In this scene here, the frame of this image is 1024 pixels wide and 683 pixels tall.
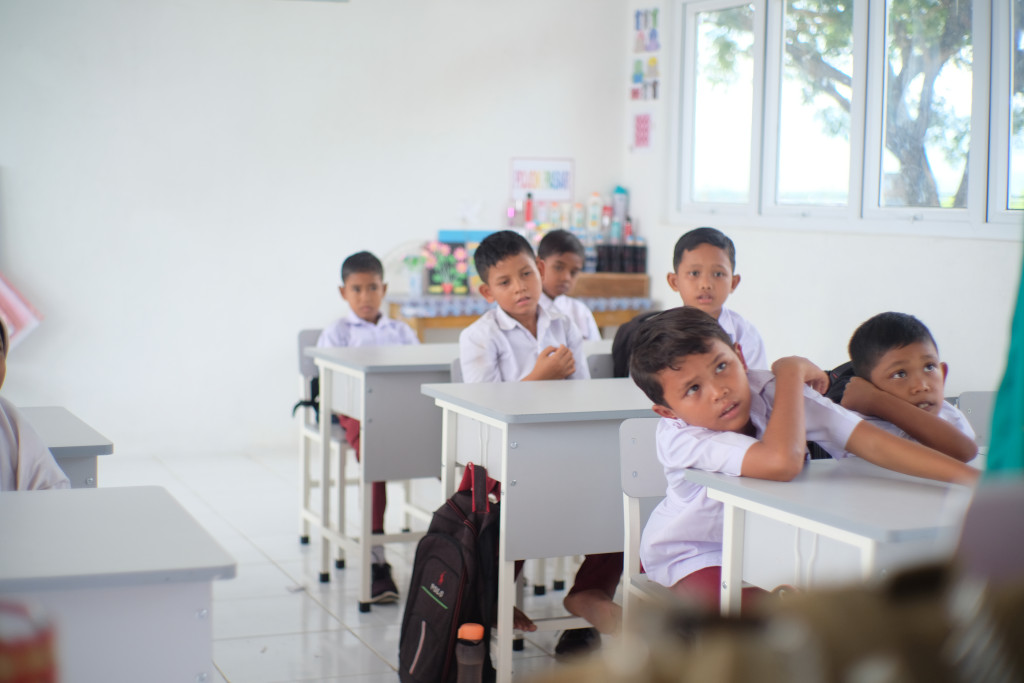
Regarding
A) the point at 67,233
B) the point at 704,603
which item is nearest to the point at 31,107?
the point at 67,233

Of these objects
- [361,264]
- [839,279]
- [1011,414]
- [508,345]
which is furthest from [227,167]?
[1011,414]

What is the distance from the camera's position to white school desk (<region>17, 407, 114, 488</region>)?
214 cm

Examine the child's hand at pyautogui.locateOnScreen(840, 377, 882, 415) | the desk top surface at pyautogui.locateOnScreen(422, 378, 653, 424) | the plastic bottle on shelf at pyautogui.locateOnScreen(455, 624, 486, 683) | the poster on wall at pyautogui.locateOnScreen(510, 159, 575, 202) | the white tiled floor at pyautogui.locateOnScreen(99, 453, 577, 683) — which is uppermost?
the poster on wall at pyautogui.locateOnScreen(510, 159, 575, 202)

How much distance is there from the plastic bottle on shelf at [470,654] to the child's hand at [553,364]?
941 millimetres

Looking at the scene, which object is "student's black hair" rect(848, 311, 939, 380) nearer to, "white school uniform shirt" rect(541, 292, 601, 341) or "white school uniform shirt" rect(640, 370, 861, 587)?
"white school uniform shirt" rect(640, 370, 861, 587)

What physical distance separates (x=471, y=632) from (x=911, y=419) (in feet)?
3.41

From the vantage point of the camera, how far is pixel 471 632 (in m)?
2.31

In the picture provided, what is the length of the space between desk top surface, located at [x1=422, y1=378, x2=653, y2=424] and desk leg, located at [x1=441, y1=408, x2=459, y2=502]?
0.16 ft

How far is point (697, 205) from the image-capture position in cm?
578

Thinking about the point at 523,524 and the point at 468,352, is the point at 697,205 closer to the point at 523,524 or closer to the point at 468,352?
the point at 468,352

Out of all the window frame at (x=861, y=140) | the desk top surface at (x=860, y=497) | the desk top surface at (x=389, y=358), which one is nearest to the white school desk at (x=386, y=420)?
the desk top surface at (x=389, y=358)

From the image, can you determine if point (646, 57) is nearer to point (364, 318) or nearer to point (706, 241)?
point (364, 318)

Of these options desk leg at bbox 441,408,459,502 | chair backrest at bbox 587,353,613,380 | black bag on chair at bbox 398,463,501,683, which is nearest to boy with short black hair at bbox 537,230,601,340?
chair backrest at bbox 587,353,613,380

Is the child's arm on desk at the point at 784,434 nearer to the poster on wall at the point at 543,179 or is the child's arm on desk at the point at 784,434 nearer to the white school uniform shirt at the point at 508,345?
the white school uniform shirt at the point at 508,345
